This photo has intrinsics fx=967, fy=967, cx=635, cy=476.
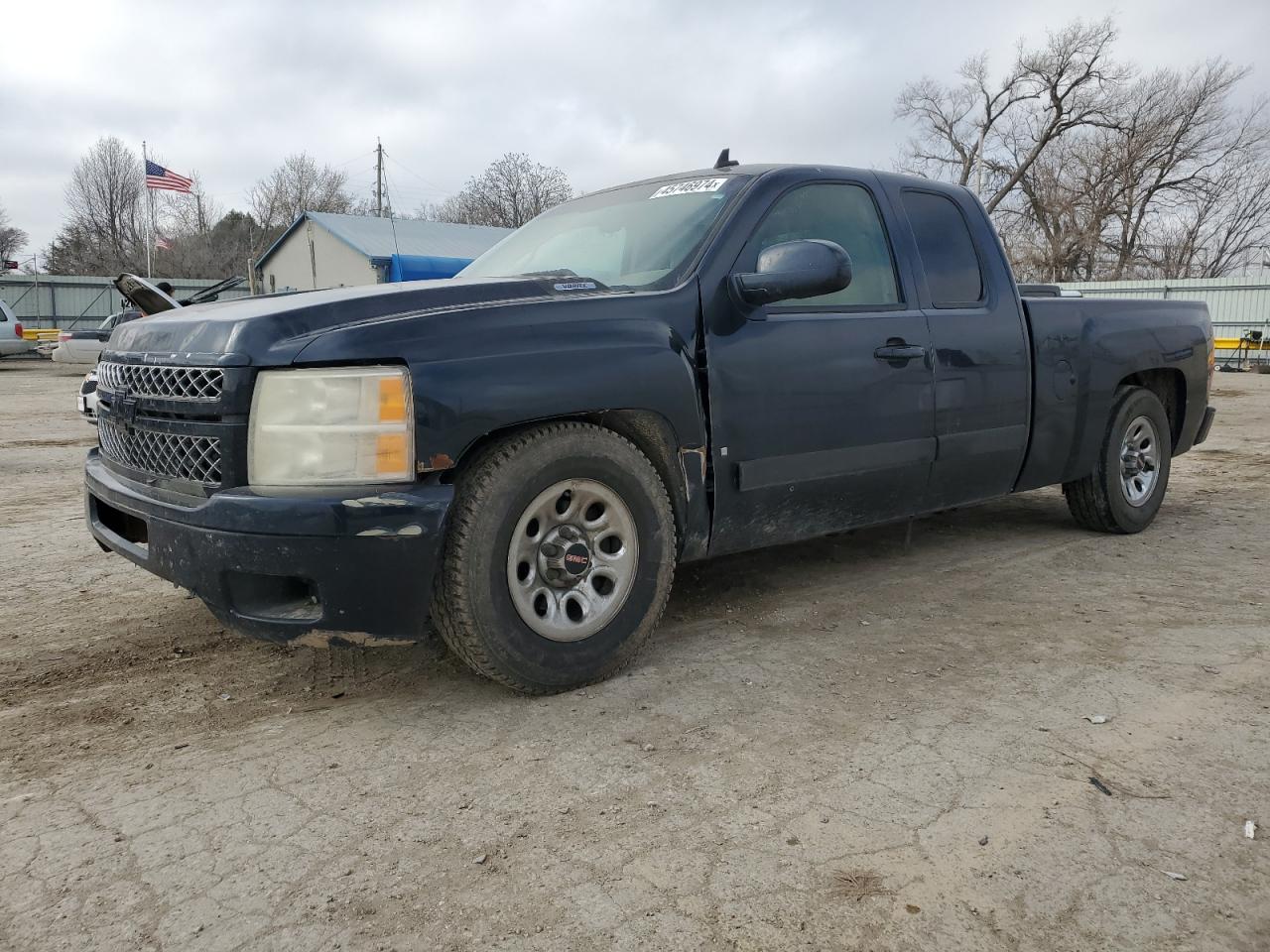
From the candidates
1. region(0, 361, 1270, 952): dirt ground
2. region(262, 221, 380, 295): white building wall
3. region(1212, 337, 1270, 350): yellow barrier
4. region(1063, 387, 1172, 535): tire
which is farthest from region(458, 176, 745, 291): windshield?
region(262, 221, 380, 295): white building wall

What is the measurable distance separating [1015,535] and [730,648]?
8.67 ft

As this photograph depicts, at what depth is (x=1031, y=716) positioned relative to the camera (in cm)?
294

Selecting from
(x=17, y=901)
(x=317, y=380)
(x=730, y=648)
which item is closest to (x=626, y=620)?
(x=730, y=648)

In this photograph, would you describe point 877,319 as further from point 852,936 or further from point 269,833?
point 269,833

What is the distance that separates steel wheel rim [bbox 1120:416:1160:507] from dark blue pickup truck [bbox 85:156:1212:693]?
3.49 feet

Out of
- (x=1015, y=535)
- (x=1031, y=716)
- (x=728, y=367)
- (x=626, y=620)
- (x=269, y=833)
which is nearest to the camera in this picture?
(x=269, y=833)

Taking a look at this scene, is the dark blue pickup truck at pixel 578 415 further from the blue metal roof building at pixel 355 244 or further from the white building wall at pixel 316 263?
the white building wall at pixel 316 263

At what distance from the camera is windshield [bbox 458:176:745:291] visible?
11.8 ft

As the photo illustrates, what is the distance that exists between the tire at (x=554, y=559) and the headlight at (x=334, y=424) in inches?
10.0

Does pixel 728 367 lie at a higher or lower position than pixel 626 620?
higher

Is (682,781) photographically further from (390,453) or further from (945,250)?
(945,250)

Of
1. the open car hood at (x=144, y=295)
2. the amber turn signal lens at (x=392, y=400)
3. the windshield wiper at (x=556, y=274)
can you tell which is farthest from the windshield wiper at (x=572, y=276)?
the open car hood at (x=144, y=295)

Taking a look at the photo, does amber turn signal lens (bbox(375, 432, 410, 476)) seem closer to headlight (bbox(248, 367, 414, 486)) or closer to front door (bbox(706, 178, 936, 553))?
headlight (bbox(248, 367, 414, 486))

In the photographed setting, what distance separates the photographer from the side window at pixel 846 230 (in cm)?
379
